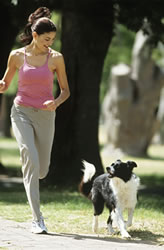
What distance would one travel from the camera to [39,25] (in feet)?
22.7

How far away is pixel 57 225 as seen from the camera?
25.4ft

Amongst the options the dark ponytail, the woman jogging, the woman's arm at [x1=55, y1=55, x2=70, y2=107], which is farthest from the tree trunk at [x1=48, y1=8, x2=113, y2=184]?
the woman jogging

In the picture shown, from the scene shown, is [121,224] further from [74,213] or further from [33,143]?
[74,213]

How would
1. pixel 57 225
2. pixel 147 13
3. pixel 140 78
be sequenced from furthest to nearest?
pixel 140 78 < pixel 147 13 < pixel 57 225

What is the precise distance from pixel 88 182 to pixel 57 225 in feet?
2.15

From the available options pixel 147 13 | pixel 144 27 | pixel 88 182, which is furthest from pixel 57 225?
pixel 144 27

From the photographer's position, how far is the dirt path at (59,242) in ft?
20.3

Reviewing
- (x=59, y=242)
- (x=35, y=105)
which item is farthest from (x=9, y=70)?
(x=59, y=242)

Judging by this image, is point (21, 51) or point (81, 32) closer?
point (21, 51)

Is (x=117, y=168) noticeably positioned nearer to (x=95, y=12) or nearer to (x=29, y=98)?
(x=29, y=98)

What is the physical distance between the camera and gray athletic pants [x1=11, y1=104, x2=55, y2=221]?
6906 mm

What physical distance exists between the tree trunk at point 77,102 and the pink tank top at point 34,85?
21.1 ft

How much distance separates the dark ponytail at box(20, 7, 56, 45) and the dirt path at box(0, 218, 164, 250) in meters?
2.23

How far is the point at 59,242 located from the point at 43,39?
87.6 inches
